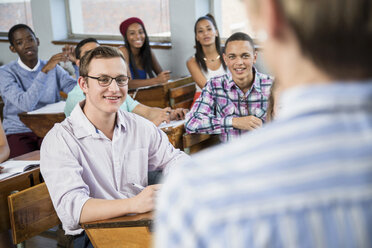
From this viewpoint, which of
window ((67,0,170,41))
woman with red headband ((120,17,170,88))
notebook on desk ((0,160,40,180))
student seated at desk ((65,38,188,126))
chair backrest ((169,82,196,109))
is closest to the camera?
notebook on desk ((0,160,40,180))

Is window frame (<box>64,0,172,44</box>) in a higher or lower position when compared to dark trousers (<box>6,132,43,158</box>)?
higher

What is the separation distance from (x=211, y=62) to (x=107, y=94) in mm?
2712

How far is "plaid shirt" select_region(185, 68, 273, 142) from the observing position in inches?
116

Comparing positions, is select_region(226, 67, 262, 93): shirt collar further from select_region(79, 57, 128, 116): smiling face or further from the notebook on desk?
the notebook on desk

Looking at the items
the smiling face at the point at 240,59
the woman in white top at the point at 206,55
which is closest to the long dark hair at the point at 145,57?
the woman in white top at the point at 206,55

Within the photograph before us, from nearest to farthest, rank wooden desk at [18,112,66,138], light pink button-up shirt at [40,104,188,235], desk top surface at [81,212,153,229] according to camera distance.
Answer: desk top surface at [81,212,153,229] → light pink button-up shirt at [40,104,188,235] → wooden desk at [18,112,66,138]

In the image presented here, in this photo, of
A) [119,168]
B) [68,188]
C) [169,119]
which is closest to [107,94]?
[119,168]

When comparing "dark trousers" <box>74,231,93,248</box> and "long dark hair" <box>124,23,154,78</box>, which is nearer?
"dark trousers" <box>74,231,93,248</box>

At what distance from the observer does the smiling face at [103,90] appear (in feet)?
6.36

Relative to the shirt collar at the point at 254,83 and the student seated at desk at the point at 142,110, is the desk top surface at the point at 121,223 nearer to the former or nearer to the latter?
the student seated at desk at the point at 142,110

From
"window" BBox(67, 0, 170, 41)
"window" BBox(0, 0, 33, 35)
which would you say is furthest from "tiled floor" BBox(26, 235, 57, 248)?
"window" BBox(0, 0, 33, 35)

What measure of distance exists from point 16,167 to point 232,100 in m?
1.34

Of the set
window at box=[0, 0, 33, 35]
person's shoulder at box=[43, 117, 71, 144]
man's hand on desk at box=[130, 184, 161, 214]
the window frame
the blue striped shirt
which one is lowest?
man's hand on desk at box=[130, 184, 161, 214]

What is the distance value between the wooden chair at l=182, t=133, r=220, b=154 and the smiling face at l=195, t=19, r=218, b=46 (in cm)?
163
